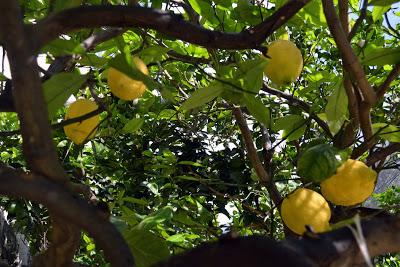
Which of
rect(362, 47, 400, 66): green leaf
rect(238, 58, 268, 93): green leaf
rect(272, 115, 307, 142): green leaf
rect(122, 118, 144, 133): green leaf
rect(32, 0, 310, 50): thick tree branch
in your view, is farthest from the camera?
rect(122, 118, 144, 133): green leaf

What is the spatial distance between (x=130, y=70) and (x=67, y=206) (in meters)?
0.29

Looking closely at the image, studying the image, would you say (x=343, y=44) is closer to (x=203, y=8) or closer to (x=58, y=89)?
(x=203, y=8)

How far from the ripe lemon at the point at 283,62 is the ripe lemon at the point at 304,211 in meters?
0.22

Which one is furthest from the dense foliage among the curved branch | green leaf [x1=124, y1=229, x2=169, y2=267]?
the curved branch

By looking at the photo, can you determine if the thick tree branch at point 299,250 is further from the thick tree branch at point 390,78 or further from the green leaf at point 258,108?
the thick tree branch at point 390,78

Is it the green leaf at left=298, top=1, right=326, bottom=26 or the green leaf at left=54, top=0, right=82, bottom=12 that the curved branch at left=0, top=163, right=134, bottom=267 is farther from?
the green leaf at left=298, top=1, right=326, bottom=26

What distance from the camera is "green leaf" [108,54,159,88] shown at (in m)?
0.80

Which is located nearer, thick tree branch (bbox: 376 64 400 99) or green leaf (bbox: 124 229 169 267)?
green leaf (bbox: 124 229 169 267)

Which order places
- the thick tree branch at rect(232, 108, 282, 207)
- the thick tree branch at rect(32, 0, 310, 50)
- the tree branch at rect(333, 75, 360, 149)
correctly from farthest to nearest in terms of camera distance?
1. the thick tree branch at rect(232, 108, 282, 207)
2. the tree branch at rect(333, 75, 360, 149)
3. the thick tree branch at rect(32, 0, 310, 50)

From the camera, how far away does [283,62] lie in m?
1.18

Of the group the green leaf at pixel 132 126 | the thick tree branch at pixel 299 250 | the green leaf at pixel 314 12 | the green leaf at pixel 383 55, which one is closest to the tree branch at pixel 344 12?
the green leaf at pixel 314 12

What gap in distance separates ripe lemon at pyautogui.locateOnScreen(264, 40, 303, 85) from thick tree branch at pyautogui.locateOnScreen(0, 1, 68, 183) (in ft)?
2.19

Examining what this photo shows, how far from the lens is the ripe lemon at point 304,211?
42.7 inches

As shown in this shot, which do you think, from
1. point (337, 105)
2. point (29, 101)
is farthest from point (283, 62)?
point (29, 101)
